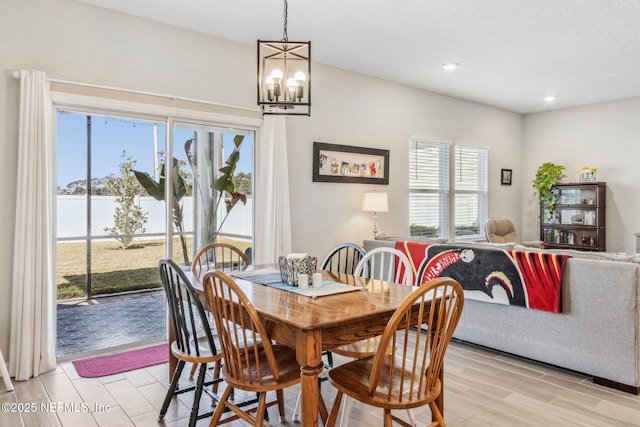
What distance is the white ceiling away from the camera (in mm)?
3482

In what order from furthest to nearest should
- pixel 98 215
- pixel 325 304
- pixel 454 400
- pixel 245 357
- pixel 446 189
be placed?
1. pixel 446 189
2. pixel 98 215
3. pixel 454 400
4. pixel 325 304
5. pixel 245 357

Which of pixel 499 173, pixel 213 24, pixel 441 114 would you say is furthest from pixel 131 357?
pixel 499 173

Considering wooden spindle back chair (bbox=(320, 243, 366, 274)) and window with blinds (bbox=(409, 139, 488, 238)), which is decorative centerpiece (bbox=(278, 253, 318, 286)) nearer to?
wooden spindle back chair (bbox=(320, 243, 366, 274))

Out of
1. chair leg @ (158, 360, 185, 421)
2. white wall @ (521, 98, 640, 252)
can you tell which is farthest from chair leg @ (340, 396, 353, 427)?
white wall @ (521, 98, 640, 252)

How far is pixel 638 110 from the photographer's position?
6250 millimetres

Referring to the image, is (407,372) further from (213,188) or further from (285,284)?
(213,188)

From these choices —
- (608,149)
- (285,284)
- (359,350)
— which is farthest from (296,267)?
(608,149)

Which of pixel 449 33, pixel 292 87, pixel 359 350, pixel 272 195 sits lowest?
pixel 359 350

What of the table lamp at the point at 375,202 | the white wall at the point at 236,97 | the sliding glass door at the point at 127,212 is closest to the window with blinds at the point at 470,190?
the white wall at the point at 236,97

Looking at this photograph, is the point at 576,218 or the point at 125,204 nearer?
the point at 125,204

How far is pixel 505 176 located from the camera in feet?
23.8

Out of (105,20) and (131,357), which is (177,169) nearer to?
(105,20)

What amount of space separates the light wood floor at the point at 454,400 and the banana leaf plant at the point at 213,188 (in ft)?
4.61

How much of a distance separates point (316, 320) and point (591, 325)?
7.52ft
